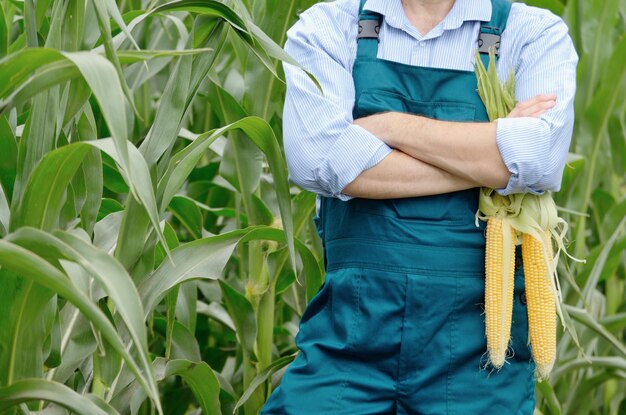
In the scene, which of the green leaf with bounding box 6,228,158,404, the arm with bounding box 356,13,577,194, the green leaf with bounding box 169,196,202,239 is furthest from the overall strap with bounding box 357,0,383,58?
the green leaf with bounding box 6,228,158,404

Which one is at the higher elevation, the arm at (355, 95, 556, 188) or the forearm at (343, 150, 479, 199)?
the arm at (355, 95, 556, 188)

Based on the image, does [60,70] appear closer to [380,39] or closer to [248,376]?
[380,39]

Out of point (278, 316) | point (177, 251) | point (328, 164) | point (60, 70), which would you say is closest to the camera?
point (60, 70)

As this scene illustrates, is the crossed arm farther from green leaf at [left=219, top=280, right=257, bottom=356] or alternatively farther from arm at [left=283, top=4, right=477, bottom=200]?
green leaf at [left=219, top=280, right=257, bottom=356]

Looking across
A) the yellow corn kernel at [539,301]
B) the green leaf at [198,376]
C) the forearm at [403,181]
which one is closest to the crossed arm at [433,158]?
the forearm at [403,181]

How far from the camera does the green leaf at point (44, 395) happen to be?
1.11 metres

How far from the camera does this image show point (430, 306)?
150 centimetres

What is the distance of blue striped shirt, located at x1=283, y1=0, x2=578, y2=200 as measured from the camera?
1.49m

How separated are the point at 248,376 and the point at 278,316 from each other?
0.46 meters

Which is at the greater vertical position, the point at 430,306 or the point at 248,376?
the point at 430,306

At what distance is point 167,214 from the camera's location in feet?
7.01

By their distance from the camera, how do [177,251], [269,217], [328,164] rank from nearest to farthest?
[177,251] → [328,164] → [269,217]

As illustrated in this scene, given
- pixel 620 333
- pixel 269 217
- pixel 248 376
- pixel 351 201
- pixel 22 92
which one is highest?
pixel 22 92

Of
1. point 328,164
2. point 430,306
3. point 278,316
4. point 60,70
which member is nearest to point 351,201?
point 328,164
